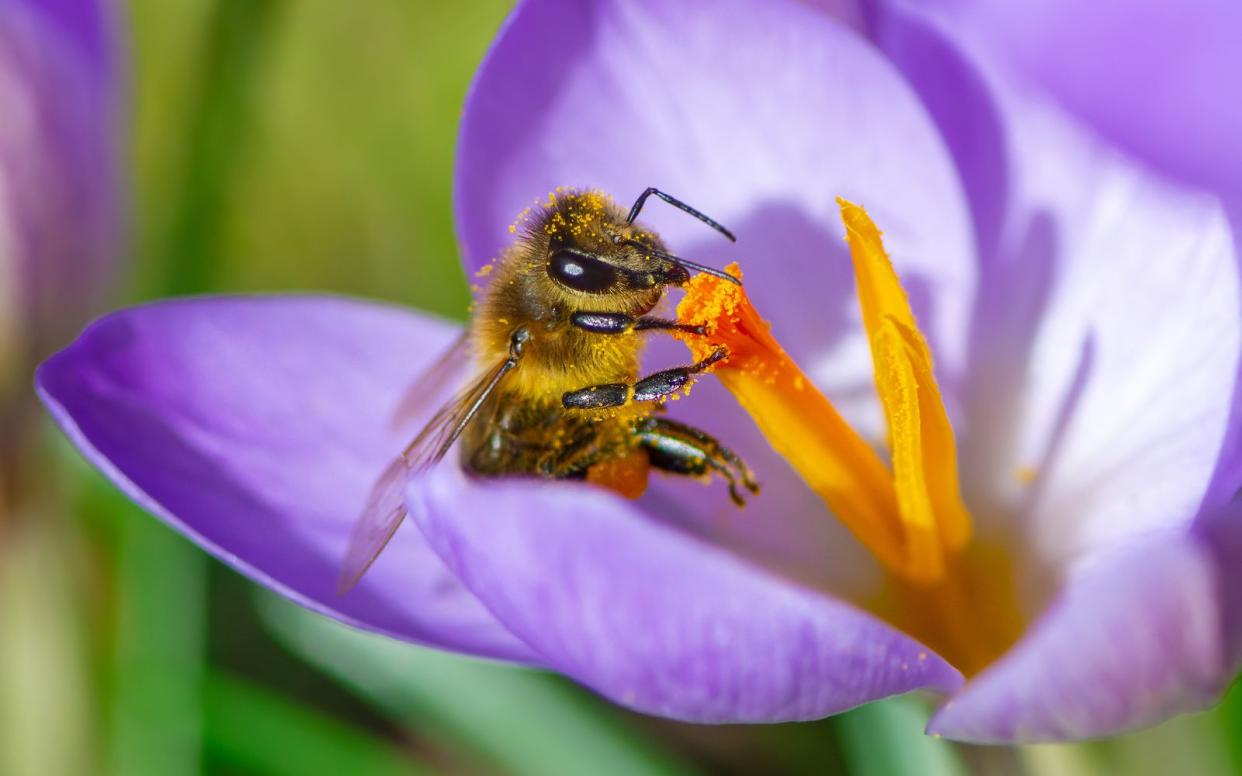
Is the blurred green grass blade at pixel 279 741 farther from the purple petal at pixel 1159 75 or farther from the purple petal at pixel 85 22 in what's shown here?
the purple petal at pixel 1159 75

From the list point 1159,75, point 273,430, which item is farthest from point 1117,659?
point 273,430

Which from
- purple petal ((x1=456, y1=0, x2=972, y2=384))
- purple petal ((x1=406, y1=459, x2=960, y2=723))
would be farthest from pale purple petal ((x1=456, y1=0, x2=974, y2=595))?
purple petal ((x1=406, y1=459, x2=960, y2=723))

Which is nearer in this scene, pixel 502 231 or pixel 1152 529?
pixel 1152 529

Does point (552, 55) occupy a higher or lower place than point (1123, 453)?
higher

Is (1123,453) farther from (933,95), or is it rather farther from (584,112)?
(584,112)

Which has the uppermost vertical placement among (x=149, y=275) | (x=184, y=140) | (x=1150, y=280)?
(x=1150, y=280)

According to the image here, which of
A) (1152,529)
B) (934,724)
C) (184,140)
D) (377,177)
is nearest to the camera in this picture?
(934,724)

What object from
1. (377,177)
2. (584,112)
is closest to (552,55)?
(584,112)

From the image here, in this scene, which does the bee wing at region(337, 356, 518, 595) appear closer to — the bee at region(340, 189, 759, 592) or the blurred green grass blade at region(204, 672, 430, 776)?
the bee at region(340, 189, 759, 592)
